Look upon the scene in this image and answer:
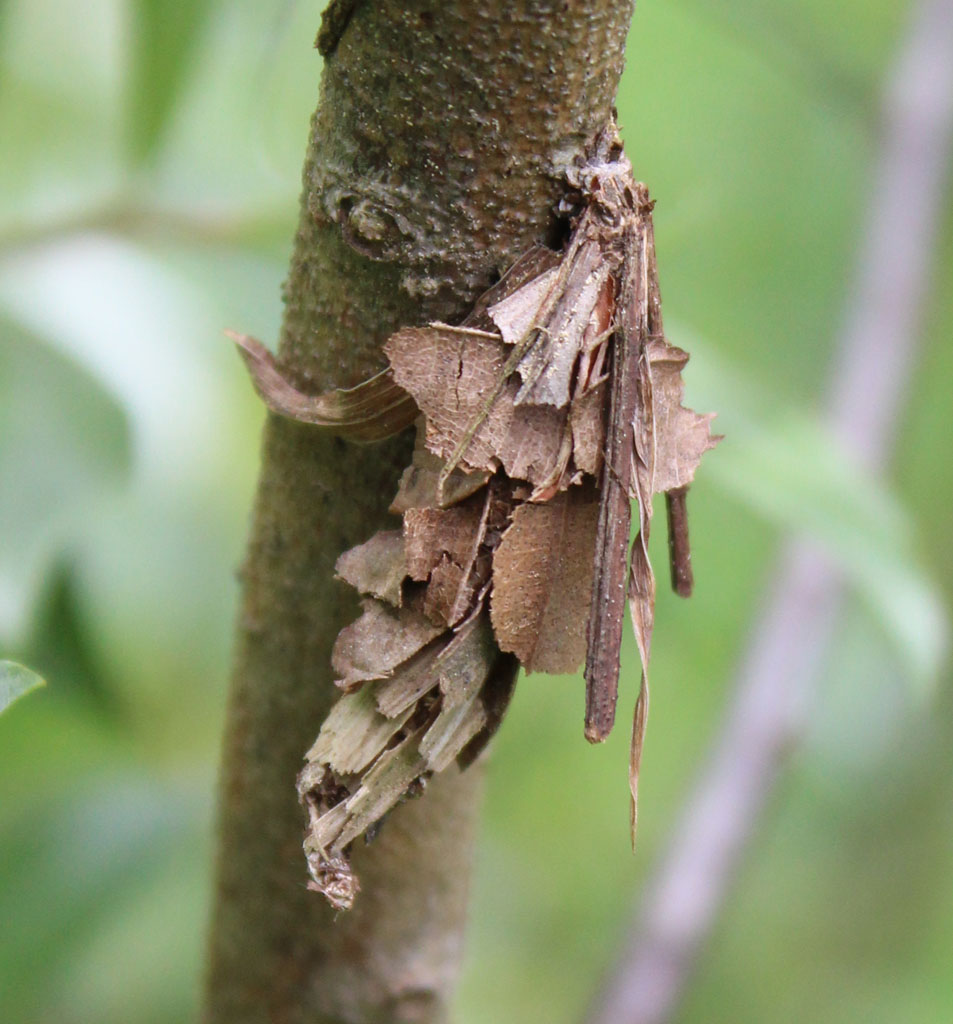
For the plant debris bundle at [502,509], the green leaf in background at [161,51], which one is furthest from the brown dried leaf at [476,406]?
the green leaf in background at [161,51]

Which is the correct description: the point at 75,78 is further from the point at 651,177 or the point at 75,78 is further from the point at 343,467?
the point at 343,467

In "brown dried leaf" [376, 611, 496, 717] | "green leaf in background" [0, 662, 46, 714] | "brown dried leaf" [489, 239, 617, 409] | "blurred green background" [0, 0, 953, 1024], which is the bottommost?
"blurred green background" [0, 0, 953, 1024]

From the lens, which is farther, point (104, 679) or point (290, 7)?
point (104, 679)

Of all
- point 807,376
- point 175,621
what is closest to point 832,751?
point 807,376

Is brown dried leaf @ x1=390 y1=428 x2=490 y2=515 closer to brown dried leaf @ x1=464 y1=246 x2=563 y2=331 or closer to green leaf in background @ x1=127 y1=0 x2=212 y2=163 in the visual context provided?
brown dried leaf @ x1=464 y1=246 x2=563 y2=331

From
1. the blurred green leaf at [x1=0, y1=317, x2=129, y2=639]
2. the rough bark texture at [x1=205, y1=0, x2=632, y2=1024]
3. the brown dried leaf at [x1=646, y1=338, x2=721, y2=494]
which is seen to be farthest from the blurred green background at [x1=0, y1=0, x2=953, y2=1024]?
the brown dried leaf at [x1=646, y1=338, x2=721, y2=494]
